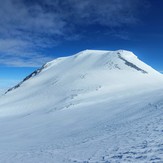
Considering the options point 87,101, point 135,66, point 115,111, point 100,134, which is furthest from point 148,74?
point 100,134

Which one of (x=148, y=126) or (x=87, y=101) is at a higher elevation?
(x=87, y=101)

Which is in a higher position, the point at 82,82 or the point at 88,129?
the point at 82,82

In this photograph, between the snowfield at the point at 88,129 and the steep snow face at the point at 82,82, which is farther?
the steep snow face at the point at 82,82

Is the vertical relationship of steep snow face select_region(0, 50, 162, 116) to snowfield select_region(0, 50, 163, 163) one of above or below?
above

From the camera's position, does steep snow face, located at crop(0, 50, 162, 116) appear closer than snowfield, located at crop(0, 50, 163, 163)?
No

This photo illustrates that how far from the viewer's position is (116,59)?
228ft

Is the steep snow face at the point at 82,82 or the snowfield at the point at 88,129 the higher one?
the steep snow face at the point at 82,82

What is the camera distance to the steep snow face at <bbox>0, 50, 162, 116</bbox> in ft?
151

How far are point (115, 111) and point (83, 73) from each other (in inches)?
1376

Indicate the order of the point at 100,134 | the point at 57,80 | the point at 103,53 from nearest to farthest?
the point at 100,134
the point at 57,80
the point at 103,53

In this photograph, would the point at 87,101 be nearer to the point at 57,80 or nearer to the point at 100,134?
the point at 100,134

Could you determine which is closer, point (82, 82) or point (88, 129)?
point (88, 129)

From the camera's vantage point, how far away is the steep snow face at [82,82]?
151ft

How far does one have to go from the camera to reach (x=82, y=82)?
5650 centimetres
